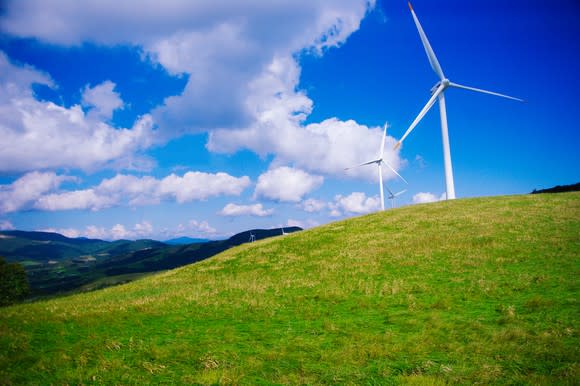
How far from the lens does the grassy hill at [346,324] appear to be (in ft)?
32.5

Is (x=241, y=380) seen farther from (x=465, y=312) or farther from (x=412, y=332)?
(x=465, y=312)

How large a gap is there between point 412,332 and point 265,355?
5.51m

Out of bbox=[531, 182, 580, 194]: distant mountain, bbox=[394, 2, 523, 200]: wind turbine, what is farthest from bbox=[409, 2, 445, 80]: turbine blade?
bbox=[531, 182, 580, 194]: distant mountain

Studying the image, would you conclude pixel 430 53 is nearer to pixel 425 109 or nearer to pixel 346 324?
pixel 425 109

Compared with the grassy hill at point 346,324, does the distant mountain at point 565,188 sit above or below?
above

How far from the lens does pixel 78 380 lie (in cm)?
992

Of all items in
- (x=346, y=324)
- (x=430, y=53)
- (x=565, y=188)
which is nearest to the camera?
(x=346, y=324)

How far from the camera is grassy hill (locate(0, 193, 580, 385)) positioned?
9.91 metres

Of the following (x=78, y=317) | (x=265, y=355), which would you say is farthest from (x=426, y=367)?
(x=78, y=317)

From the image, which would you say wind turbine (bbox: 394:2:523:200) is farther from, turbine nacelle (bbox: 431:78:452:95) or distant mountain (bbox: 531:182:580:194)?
distant mountain (bbox: 531:182:580:194)

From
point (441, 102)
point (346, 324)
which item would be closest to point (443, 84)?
point (441, 102)

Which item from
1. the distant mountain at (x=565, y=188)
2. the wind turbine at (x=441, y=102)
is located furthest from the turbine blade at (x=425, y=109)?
the distant mountain at (x=565, y=188)

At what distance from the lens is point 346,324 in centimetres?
1409

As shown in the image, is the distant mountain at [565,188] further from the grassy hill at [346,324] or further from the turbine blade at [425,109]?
the grassy hill at [346,324]
